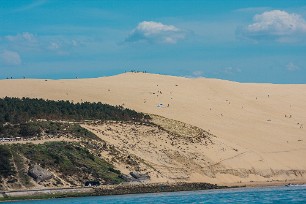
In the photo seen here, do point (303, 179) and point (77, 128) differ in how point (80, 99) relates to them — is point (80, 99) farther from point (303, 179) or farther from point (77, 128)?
point (303, 179)

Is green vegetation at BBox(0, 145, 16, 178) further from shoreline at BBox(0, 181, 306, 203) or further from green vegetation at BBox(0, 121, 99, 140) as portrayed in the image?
green vegetation at BBox(0, 121, 99, 140)

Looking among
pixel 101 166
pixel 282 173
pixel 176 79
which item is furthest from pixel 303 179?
pixel 176 79

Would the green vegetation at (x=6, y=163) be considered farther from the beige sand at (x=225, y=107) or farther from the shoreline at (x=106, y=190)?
the beige sand at (x=225, y=107)

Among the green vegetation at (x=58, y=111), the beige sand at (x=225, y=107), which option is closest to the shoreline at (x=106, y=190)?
the beige sand at (x=225, y=107)

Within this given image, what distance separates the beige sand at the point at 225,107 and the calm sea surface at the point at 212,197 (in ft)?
36.9

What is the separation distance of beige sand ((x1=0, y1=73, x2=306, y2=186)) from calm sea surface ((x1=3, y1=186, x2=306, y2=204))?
1125cm

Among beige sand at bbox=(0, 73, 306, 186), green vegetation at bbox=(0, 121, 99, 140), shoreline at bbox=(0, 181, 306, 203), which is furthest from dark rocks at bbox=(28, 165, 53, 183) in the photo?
beige sand at bbox=(0, 73, 306, 186)

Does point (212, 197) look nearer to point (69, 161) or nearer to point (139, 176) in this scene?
point (139, 176)

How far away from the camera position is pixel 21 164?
68.5 m

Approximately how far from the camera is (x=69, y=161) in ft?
233

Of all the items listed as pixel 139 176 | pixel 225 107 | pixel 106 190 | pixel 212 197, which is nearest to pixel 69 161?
pixel 106 190

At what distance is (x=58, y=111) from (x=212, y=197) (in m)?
28.7

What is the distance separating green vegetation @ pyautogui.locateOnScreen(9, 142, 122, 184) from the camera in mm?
69750

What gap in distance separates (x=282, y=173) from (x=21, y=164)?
1142 inches
